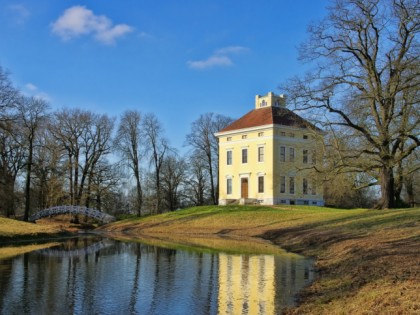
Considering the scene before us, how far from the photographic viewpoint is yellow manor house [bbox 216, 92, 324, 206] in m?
51.8

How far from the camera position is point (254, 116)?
5622cm

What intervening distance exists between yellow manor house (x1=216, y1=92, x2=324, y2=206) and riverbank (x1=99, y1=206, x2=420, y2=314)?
885 centimetres

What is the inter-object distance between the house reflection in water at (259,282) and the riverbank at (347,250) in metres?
0.56

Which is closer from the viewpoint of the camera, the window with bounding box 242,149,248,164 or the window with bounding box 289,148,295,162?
the window with bounding box 289,148,295,162

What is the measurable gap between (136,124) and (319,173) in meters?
36.8

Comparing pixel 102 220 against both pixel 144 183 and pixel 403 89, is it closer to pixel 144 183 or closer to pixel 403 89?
pixel 144 183

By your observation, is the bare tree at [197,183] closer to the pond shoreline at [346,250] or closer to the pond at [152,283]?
the pond shoreline at [346,250]

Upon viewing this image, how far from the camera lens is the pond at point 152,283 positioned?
10.1 metres

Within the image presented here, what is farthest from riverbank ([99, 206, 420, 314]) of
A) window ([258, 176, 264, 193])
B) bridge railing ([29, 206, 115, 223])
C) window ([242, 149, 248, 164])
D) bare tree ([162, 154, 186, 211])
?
bare tree ([162, 154, 186, 211])

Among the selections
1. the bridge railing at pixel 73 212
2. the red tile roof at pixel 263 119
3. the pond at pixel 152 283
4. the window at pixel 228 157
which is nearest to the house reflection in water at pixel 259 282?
the pond at pixel 152 283

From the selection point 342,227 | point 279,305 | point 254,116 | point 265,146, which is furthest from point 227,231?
point 279,305

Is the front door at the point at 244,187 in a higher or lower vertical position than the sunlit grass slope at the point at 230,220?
higher

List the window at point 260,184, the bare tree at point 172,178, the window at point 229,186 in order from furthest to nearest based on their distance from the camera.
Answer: the bare tree at point 172,178 < the window at point 229,186 < the window at point 260,184

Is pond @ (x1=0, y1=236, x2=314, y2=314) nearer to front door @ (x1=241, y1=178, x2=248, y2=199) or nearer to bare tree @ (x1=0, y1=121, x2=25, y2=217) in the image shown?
bare tree @ (x1=0, y1=121, x2=25, y2=217)
